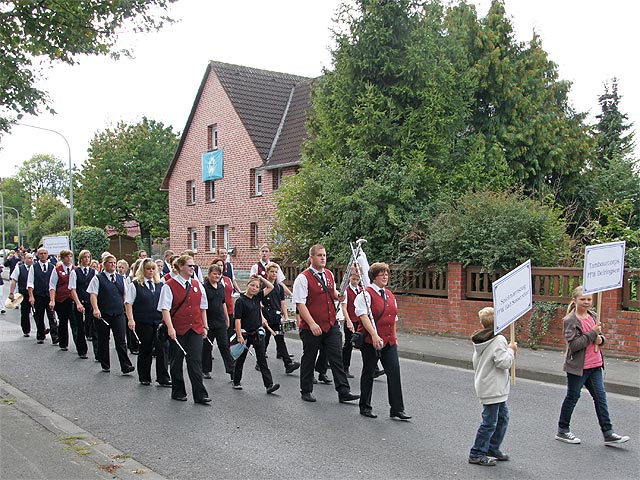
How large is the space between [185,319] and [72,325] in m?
5.53

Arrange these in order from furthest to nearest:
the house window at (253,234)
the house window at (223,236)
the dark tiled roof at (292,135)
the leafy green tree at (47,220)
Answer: the leafy green tree at (47,220), the house window at (223,236), the house window at (253,234), the dark tiled roof at (292,135)

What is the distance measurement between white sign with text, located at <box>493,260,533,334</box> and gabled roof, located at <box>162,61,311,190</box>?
72.5 feet

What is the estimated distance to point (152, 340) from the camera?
34.0 feet

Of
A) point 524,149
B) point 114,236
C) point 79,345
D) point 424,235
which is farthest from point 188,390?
point 114,236

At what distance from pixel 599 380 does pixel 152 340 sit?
20.7 ft

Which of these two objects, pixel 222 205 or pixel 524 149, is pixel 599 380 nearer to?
pixel 524 149

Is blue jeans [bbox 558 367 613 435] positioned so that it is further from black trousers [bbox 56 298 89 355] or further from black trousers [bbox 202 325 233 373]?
black trousers [bbox 56 298 89 355]

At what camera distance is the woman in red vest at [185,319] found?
8.67m

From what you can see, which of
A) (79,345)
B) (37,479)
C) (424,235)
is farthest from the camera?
(424,235)

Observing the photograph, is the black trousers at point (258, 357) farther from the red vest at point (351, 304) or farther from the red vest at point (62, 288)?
the red vest at point (62, 288)

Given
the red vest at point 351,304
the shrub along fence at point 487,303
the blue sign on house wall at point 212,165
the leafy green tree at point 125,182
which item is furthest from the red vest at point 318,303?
the leafy green tree at point 125,182

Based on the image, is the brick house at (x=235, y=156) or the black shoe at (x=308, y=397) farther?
the brick house at (x=235, y=156)

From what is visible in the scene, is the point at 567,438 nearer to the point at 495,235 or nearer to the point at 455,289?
the point at 495,235

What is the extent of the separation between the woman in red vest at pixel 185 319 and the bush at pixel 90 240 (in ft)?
110
